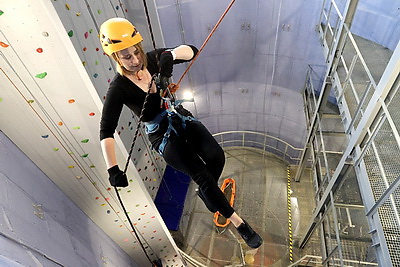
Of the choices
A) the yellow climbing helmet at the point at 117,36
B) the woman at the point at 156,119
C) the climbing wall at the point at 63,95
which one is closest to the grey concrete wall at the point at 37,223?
the climbing wall at the point at 63,95

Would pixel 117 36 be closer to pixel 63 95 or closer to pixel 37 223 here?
pixel 63 95

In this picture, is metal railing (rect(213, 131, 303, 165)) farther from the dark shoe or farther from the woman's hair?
the woman's hair

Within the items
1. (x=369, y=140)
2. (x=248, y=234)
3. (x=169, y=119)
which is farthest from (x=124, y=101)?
(x=369, y=140)

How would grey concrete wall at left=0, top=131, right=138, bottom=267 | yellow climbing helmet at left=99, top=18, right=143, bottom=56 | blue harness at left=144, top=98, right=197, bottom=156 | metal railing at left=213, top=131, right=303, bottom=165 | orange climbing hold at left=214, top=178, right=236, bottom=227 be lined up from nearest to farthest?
yellow climbing helmet at left=99, top=18, right=143, bottom=56 < grey concrete wall at left=0, top=131, right=138, bottom=267 < blue harness at left=144, top=98, right=197, bottom=156 < orange climbing hold at left=214, top=178, right=236, bottom=227 < metal railing at left=213, top=131, right=303, bottom=165

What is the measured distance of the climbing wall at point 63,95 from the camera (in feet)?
6.50

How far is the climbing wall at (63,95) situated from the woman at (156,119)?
1.26 ft

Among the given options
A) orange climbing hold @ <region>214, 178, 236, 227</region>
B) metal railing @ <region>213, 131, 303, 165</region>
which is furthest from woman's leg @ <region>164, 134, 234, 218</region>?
metal railing @ <region>213, 131, 303, 165</region>

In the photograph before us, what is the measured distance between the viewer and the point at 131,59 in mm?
1967

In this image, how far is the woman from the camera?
6.36ft

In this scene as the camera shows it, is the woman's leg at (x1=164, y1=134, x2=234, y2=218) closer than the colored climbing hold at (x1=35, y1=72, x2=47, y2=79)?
No

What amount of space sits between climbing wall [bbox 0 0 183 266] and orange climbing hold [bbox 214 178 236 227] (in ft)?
7.36

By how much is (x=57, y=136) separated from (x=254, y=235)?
6.24 ft

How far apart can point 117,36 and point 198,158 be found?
110 cm

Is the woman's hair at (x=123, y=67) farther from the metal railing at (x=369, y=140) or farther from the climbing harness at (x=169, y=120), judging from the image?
the metal railing at (x=369, y=140)
